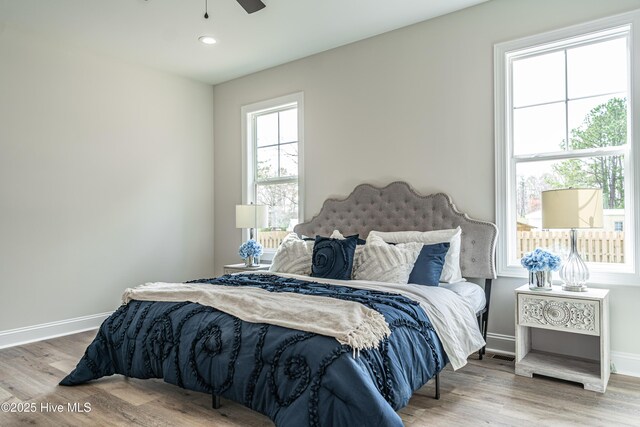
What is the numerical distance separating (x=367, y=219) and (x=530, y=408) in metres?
2.19

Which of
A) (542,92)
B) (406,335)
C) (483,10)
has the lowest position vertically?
(406,335)

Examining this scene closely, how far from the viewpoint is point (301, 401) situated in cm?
196

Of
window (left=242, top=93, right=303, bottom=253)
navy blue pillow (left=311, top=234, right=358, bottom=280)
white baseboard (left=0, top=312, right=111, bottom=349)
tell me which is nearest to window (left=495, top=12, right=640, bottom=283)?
navy blue pillow (left=311, top=234, right=358, bottom=280)

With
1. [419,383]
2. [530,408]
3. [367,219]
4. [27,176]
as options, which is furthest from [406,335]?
[27,176]

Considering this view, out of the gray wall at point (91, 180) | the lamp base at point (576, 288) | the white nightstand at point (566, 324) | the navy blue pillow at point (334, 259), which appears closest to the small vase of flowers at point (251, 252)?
the gray wall at point (91, 180)

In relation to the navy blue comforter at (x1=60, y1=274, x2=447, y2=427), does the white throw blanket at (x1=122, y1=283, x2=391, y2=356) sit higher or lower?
higher

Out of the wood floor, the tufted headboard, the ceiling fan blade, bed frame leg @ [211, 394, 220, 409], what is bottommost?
the wood floor

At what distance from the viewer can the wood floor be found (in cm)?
243

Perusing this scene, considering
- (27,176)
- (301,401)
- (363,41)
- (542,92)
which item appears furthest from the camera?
(363,41)

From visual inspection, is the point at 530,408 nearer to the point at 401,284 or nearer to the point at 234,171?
the point at 401,284

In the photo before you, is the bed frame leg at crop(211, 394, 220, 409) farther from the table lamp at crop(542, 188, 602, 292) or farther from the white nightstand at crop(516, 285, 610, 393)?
the table lamp at crop(542, 188, 602, 292)

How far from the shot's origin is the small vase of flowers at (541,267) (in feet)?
10.3

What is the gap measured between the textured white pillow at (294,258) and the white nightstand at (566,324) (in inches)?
65.5

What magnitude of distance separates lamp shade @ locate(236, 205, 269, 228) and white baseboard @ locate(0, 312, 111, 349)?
1772 millimetres
